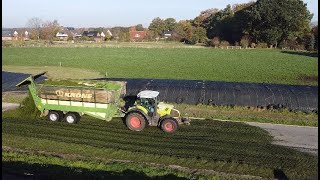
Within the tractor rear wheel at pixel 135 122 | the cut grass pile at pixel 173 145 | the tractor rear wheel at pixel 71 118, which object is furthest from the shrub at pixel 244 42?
the tractor rear wheel at pixel 71 118

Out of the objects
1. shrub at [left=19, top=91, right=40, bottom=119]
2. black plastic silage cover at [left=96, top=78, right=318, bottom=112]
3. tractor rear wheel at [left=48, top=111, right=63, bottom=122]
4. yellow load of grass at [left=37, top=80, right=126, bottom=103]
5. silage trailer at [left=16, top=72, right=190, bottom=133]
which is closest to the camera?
silage trailer at [left=16, top=72, right=190, bottom=133]

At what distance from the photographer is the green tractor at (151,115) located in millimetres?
16428

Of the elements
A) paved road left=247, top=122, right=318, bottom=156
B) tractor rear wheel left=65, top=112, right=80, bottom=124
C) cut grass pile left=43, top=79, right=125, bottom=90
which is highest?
cut grass pile left=43, top=79, right=125, bottom=90

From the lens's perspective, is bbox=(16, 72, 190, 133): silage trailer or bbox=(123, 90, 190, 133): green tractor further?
bbox=(16, 72, 190, 133): silage trailer

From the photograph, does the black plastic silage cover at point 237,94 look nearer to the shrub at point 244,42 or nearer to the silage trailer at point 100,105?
the silage trailer at point 100,105

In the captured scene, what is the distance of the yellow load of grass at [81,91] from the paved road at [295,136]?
7741 millimetres

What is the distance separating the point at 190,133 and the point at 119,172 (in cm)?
528

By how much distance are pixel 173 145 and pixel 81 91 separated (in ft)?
18.2

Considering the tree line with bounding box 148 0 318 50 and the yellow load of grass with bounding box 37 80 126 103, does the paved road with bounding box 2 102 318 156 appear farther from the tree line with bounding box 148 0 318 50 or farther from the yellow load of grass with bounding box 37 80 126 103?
the tree line with bounding box 148 0 318 50

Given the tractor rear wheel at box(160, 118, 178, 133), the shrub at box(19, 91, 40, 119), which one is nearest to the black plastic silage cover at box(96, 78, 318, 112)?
the tractor rear wheel at box(160, 118, 178, 133)

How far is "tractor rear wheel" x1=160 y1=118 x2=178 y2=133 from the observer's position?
1633 centimetres

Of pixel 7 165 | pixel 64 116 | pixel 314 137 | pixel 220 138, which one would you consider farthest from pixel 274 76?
pixel 7 165

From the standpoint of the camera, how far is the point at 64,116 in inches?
701

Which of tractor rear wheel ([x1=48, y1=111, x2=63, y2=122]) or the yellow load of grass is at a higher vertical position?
the yellow load of grass
